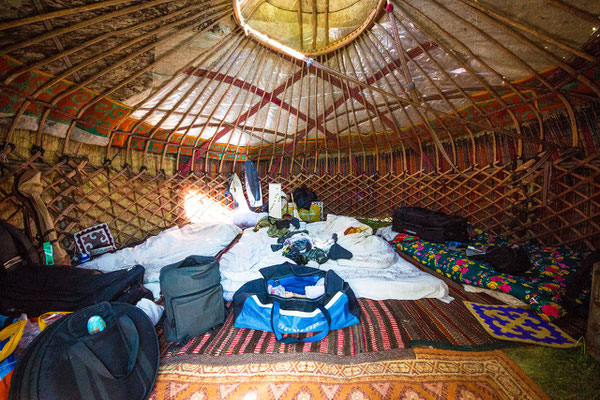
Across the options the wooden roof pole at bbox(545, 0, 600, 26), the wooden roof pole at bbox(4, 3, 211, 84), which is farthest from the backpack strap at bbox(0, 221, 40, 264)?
the wooden roof pole at bbox(545, 0, 600, 26)

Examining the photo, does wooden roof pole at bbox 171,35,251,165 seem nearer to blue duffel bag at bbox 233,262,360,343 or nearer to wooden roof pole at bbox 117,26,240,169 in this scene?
wooden roof pole at bbox 117,26,240,169

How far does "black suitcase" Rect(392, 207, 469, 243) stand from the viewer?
230cm

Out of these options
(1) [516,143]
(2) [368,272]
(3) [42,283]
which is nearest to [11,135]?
(3) [42,283]

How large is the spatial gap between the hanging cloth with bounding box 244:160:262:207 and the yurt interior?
0.58 metres

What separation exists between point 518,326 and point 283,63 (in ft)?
10.1

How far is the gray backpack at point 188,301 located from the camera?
1.10 meters

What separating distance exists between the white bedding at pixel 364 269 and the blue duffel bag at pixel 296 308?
29cm

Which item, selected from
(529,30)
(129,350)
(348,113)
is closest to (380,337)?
(129,350)

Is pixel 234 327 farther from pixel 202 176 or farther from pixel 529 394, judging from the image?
pixel 202 176

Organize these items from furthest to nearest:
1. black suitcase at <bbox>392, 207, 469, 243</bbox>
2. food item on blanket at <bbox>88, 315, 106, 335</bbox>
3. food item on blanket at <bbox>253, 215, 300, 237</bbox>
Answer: food item on blanket at <bbox>253, 215, 300, 237</bbox> < black suitcase at <bbox>392, 207, 469, 243</bbox> < food item on blanket at <bbox>88, 315, 106, 335</bbox>

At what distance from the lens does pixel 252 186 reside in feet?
12.8

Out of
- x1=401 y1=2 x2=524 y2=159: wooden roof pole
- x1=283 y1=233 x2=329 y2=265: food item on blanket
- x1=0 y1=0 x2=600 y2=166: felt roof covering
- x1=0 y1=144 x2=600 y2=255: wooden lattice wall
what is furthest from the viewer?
x1=0 y1=144 x2=600 y2=255: wooden lattice wall

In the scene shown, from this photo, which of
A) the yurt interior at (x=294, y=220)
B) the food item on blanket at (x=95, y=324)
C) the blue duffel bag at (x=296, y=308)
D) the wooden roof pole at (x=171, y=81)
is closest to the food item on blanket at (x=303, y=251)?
the yurt interior at (x=294, y=220)

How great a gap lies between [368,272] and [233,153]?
135 inches
